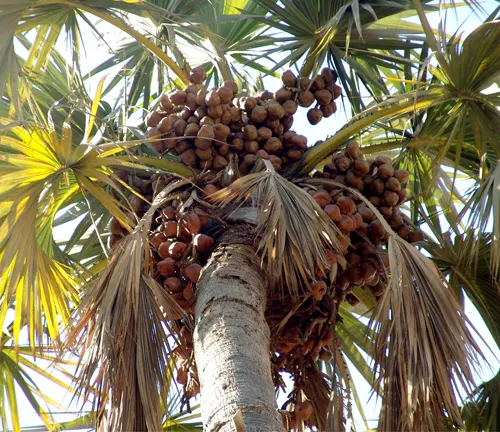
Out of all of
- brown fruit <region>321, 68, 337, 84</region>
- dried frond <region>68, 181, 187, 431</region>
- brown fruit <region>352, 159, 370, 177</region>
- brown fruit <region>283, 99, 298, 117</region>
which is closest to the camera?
dried frond <region>68, 181, 187, 431</region>

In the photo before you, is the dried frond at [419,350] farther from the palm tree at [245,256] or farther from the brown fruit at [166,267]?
the brown fruit at [166,267]

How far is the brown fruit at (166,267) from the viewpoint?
138 inches

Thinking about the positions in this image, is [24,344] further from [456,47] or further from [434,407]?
[456,47]

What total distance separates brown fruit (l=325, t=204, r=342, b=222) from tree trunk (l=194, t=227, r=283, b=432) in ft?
1.25

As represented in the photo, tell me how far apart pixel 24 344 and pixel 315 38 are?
257 cm

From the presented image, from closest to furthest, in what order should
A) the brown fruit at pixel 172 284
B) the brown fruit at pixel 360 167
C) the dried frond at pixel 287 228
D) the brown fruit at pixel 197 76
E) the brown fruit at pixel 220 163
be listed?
1. the dried frond at pixel 287 228
2. the brown fruit at pixel 172 284
3. the brown fruit at pixel 360 167
4. the brown fruit at pixel 220 163
5. the brown fruit at pixel 197 76

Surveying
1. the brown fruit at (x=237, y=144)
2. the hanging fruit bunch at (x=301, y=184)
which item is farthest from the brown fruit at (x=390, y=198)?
the brown fruit at (x=237, y=144)

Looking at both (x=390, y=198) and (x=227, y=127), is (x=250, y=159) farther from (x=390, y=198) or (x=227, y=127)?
(x=390, y=198)

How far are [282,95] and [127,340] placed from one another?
1.75 meters

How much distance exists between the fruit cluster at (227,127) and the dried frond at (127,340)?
2.45 ft

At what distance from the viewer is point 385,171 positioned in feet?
12.9

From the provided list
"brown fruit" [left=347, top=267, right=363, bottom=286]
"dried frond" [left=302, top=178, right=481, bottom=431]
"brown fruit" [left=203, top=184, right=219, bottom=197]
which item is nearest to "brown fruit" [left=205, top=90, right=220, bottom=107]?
"brown fruit" [left=203, top=184, right=219, bottom=197]

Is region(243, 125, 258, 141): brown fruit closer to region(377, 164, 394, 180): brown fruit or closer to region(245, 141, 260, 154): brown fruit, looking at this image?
region(245, 141, 260, 154): brown fruit

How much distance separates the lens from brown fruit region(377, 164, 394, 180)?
3.94 meters
